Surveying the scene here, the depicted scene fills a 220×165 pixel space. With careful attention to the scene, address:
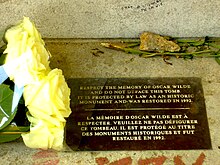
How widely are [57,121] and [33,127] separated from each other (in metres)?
0.06

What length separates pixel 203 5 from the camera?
1688mm

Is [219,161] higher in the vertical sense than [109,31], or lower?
lower

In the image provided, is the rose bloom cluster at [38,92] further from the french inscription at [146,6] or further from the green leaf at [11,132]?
the french inscription at [146,6]

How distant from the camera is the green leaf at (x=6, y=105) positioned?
4.54 feet

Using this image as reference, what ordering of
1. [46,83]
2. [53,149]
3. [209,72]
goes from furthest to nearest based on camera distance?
[209,72] < [53,149] < [46,83]

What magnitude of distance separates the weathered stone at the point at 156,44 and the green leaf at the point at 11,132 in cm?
50

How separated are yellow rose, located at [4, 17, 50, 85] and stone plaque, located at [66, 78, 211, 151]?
19 cm

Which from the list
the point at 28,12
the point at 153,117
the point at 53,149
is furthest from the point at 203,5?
the point at 53,149

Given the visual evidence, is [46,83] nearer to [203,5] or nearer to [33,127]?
[33,127]

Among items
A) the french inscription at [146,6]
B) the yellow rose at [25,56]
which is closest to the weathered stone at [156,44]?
the french inscription at [146,6]

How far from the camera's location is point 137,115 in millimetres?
1539

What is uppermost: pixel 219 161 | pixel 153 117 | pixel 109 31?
pixel 109 31

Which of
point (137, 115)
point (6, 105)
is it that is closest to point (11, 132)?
point (6, 105)

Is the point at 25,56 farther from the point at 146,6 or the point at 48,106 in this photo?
the point at 146,6
